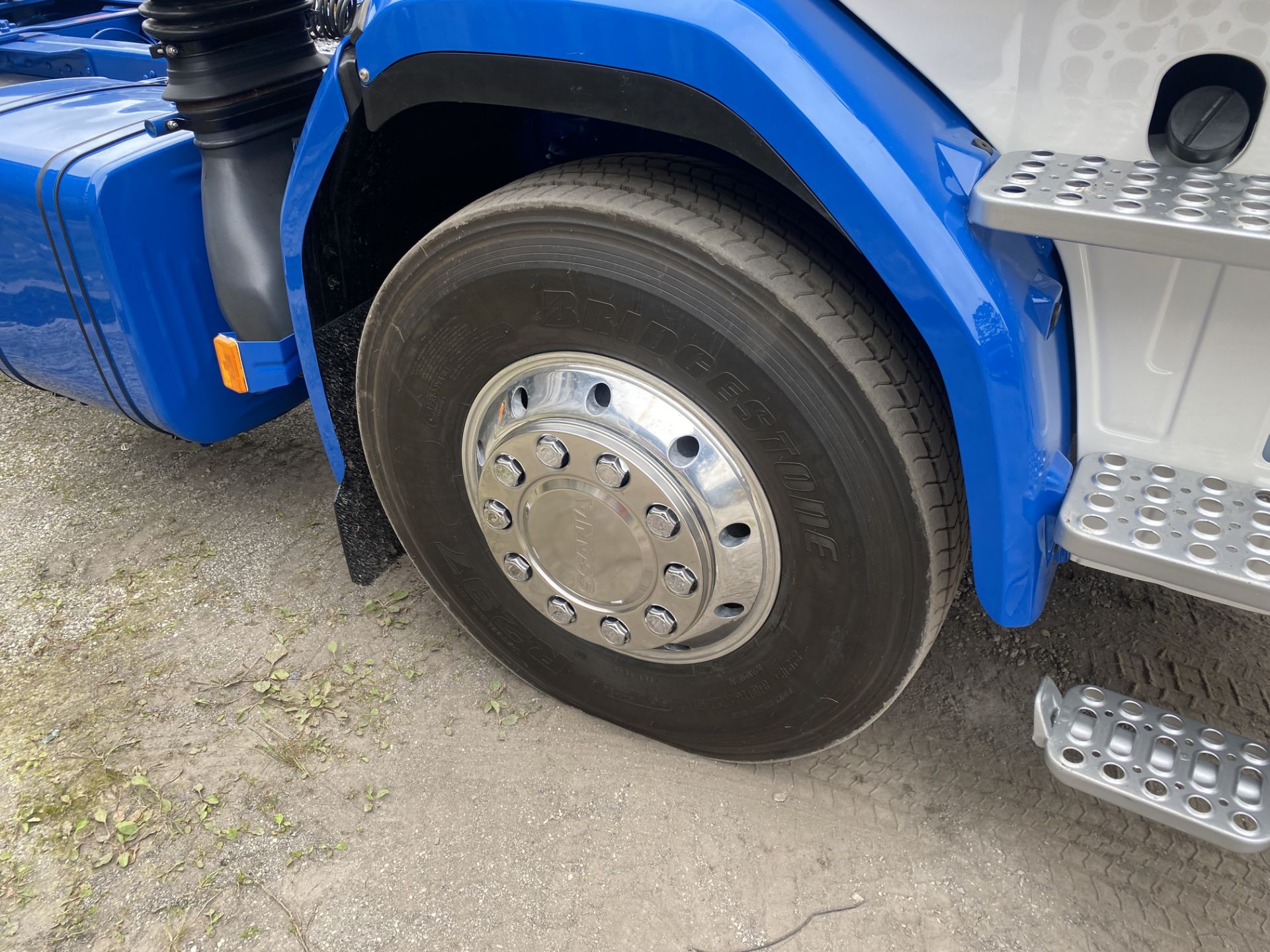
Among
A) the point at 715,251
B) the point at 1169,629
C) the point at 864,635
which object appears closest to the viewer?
the point at 715,251

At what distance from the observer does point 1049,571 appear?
134 cm

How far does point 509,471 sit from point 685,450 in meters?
0.34

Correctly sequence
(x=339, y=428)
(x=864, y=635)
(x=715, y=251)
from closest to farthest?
(x=715, y=251) < (x=864, y=635) < (x=339, y=428)

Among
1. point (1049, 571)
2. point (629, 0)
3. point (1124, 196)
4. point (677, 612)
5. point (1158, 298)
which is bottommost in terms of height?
point (677, 612)

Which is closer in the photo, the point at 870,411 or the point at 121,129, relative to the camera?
the point at 870,411

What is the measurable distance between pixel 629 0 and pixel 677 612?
94cm

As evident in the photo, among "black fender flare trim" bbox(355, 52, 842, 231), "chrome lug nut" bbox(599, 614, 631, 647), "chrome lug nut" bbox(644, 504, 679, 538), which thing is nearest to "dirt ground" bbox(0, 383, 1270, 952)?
"chrome lug nut" bbox(599, 614, 631, 647)

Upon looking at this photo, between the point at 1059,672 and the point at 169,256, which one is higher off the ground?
the point at 169,256

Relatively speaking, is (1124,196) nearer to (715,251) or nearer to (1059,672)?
(715,251)

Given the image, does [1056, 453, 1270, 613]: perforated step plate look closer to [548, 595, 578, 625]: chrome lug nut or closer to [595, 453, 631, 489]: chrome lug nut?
[595, 453, 631, 489]: chrome lug nut

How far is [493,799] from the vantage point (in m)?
1.83

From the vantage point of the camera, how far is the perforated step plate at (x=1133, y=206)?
0.92 m

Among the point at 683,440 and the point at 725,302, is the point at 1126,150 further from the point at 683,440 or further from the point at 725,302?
the point at 683,440

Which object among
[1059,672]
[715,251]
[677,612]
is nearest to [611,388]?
[715,251]
